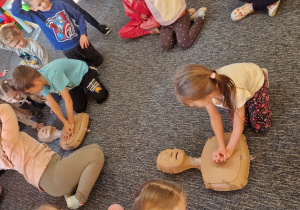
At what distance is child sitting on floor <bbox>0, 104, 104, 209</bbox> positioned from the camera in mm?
1186

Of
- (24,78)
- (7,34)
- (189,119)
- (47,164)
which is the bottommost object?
(189,119)

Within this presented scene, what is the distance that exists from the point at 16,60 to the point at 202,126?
2.02 meters

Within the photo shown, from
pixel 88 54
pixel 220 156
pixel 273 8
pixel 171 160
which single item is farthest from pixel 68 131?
pixel 273 8

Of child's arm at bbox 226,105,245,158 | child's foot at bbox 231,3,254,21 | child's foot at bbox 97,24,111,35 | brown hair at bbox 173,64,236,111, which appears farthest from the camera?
child's foot at bbox 97,24,111,35

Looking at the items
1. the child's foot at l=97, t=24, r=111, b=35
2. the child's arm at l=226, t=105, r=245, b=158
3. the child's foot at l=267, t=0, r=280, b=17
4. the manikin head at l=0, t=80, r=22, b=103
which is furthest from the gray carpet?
the manikin head at l=0, t=80, r=22, b=103

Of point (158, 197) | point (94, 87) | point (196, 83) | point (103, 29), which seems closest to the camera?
point (158, 197)

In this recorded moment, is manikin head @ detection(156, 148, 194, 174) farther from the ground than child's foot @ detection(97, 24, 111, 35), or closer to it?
closer to it

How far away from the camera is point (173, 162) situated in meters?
1.10

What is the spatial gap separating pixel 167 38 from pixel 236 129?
2.91 feet

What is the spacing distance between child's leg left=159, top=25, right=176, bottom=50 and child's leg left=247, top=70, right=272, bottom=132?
0.74 m

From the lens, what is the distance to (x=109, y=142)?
146cm

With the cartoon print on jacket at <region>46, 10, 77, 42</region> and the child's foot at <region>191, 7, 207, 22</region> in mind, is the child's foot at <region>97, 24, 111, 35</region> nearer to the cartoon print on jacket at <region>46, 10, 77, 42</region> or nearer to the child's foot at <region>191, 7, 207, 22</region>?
the cartoon print on jacket at <region>46, 10, 77, 42</region>

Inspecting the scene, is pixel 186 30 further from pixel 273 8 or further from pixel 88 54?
pixel 88 54

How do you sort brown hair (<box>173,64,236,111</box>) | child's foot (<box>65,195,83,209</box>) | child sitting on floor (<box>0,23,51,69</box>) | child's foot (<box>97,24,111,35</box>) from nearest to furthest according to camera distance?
brown hair (<box>173,64,236,111</box>), child's foot (<box>65,195,83,209</box>), child sitting on floor (<box>0,23,51,69</box>), child's foot (<box>97,24,111,35</box>)
